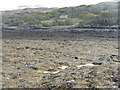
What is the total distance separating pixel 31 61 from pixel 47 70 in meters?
3.19

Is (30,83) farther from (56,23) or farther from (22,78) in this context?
(56,23)

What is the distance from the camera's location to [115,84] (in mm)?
11352

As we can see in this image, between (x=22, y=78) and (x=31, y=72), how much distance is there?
5.54ft

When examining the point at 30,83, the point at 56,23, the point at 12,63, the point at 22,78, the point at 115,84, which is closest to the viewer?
the point at 115,84

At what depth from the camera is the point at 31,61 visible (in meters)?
19.5

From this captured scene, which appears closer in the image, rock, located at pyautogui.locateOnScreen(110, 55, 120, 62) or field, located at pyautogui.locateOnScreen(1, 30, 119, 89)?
field, located at pyautogui.locateOnScreen(1, 30, 119, 89)

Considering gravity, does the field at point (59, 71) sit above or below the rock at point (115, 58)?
above

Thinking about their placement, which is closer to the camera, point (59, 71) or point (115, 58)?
point (59, 71)

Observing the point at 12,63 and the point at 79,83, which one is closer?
the point at 79,83

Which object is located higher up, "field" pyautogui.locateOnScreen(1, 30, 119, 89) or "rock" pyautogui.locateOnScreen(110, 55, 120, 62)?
"field" pyautogui.locateOnScreen(1, 30, 119, 89)

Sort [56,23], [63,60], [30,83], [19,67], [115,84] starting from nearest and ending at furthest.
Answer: [115,84], [30,83], [19,67], [63,60], [56,23]

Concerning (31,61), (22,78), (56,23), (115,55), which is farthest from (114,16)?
(22,78)

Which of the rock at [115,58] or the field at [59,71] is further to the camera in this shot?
the rock at [115,58]

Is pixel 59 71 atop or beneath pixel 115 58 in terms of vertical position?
atop
